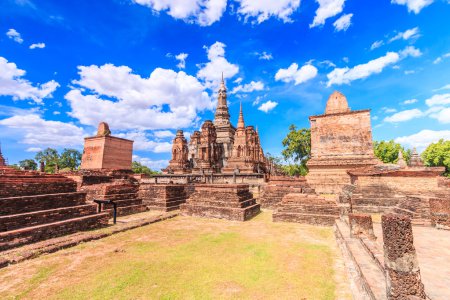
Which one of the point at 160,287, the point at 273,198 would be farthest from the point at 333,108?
the point at 160,287

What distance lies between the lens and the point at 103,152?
84.2 ft

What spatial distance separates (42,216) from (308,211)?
9939mm

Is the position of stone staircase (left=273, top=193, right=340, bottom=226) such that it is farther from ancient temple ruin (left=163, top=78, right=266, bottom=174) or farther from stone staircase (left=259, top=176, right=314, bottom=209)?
ancient temple ruin (left=163, top=78, right=266, bottom=174)

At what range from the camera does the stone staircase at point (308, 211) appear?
8555mm

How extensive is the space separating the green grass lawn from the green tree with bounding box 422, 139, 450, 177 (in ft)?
135

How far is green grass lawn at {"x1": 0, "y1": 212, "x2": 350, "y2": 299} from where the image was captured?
12.0 feet

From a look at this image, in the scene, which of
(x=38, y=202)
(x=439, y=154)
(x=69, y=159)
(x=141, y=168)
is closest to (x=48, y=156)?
(x=69, y=159)

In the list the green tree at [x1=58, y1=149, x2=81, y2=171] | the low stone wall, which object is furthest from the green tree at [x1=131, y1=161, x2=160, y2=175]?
the low stone wall

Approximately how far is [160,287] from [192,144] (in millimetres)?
40593

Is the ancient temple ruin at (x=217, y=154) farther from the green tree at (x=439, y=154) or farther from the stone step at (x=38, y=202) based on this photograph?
the green tree at (x=439, y=154)

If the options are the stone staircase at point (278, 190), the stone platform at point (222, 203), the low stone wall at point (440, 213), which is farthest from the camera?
the stone staircase at point (278, 190)

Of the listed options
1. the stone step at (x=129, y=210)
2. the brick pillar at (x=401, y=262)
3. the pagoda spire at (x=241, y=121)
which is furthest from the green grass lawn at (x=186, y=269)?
the pagoda spire at (x=241, y=121)

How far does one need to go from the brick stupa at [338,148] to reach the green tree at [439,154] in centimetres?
2818

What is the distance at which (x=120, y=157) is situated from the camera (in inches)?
1090
